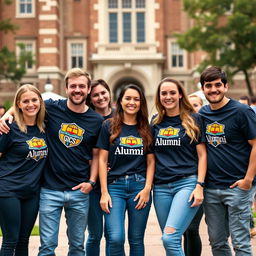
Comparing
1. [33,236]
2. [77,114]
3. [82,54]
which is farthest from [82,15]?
[77,114]

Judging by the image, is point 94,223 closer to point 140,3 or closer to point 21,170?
point 21,170

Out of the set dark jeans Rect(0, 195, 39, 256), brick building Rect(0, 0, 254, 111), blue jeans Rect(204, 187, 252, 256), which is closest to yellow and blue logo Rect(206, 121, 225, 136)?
blue jeans Rect(204, 187, 252, 256)

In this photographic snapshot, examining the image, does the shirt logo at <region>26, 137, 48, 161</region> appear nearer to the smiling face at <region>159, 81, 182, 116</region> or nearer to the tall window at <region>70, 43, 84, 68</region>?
the smiling face at <region>159, 81, 182, 116</region>

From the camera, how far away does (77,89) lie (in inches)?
206

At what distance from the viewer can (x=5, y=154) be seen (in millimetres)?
5172

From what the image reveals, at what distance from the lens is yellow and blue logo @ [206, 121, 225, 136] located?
5.05m

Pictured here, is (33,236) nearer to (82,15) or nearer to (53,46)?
(53,46)

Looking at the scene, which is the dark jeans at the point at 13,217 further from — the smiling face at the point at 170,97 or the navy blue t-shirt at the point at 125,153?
the smiling face at the point at 170,97

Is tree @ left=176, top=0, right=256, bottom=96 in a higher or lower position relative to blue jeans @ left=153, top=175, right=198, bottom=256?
higher

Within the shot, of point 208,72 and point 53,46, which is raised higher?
point 53,46

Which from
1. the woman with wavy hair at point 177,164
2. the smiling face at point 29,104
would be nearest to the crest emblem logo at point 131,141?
the woman with wavy hair at point 177,164

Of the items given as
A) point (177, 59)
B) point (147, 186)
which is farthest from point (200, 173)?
point (177, 59)

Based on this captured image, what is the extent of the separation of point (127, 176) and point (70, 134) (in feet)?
2.40

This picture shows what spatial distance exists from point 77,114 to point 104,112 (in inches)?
36.2
